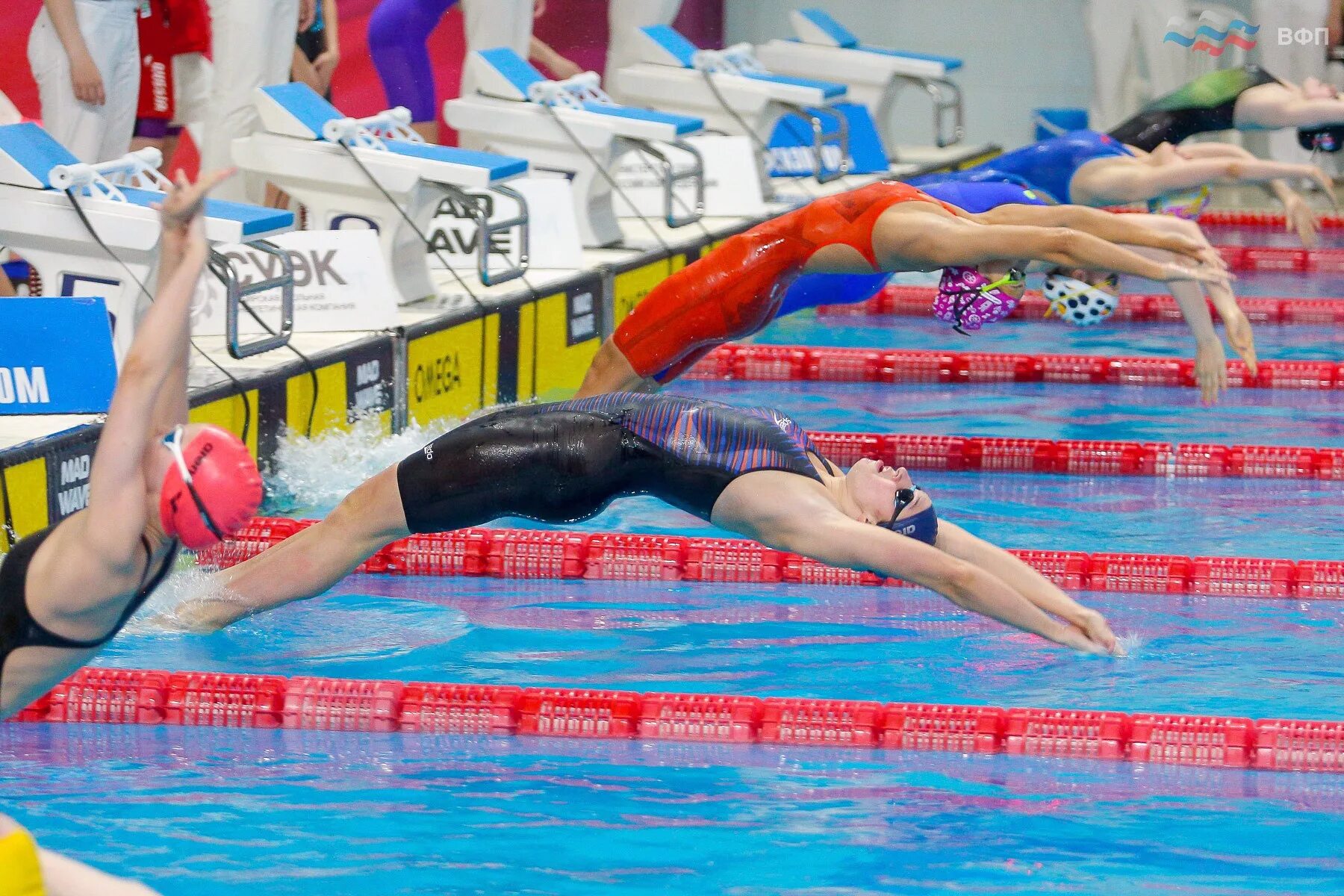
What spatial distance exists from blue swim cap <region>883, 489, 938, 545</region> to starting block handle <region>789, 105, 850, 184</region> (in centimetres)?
630

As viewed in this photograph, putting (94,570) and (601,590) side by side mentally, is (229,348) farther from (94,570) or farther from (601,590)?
(94,570)

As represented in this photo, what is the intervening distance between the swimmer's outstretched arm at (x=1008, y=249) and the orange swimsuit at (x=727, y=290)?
0.60ft

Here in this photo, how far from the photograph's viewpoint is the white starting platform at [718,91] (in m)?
10.4

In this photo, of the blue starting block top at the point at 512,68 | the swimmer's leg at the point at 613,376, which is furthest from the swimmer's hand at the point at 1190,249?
the blue starting block top at the point at 512,68

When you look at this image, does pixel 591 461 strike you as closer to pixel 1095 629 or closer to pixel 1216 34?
pixel 1095 629

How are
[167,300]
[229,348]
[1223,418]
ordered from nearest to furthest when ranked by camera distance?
[167,300], [229,348], [1223,418]

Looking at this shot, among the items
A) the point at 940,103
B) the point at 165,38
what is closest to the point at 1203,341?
the point at 165,38

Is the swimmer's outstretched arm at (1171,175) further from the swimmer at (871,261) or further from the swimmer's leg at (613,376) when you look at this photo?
the swimmer's leg at (613,376)

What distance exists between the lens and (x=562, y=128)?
27.4 ft

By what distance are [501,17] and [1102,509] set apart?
13.8ft

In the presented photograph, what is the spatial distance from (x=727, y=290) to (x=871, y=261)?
1.42ft

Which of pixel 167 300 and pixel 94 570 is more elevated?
pixel 167 300

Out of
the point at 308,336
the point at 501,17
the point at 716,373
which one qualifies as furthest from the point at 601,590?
the point at 501,17

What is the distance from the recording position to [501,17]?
8.81m
